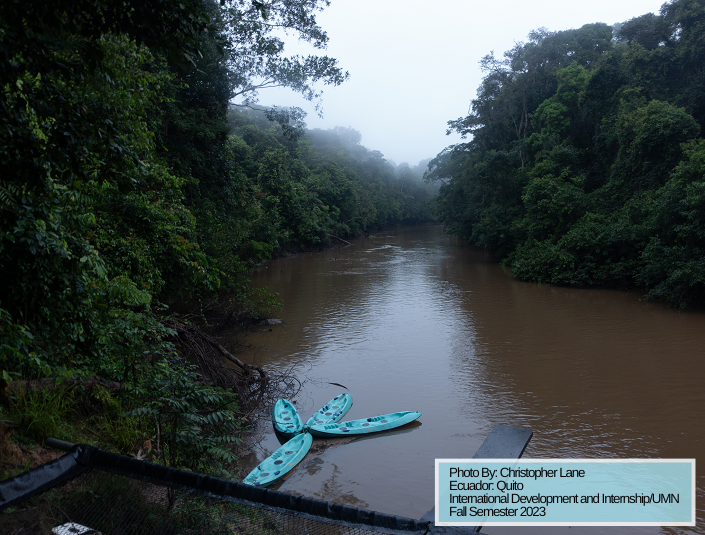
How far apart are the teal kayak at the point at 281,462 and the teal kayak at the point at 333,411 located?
393 mm

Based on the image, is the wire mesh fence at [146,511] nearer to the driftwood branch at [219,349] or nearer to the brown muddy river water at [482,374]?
the brown muddy river water at [482,374]

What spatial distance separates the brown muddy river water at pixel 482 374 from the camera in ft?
18.8

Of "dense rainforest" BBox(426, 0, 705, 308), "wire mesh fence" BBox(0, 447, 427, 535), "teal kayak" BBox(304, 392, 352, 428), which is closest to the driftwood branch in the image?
"teal kayak" BBox(304, 392, 352, 428)

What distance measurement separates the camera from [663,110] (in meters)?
14.5

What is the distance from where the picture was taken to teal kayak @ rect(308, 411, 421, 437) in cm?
628

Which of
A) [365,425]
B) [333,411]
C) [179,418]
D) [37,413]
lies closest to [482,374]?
[365,425]

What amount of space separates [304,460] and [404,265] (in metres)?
18.6

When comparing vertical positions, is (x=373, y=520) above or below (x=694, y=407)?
above

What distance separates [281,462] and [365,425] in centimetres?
146

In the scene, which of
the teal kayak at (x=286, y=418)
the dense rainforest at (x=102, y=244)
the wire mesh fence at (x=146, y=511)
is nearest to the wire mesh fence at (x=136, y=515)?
the wire mesh fence at (x=146, y=511)

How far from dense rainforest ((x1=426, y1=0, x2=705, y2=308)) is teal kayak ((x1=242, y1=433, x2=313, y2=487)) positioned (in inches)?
423

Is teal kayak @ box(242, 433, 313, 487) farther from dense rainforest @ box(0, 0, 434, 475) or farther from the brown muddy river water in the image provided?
dense rainforest @ box(0, 0, 434, 475)

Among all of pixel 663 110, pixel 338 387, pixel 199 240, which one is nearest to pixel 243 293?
pixel 199 240

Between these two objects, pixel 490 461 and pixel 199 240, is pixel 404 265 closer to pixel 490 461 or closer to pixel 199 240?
pixel 199 240
